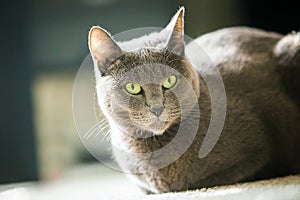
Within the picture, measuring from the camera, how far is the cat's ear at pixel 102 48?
3.75 feet

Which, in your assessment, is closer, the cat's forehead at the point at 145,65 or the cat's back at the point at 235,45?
the cat's forehead at the point at 145,65

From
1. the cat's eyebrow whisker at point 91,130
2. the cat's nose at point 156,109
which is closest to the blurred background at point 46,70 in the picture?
the cat's eyebrow whisker at point 91,130

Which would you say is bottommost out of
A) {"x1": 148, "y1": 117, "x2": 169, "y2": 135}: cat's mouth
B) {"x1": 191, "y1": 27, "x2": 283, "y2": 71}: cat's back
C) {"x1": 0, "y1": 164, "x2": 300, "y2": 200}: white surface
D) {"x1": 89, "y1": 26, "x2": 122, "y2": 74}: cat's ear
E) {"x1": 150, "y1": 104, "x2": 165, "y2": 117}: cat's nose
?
{"x1": 0, "y1": 164, "x2": 300, "y2": 200}: white surface

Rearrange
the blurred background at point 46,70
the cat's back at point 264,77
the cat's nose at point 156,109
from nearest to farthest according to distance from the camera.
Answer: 1. the cat's nose at point 156,109
2. the cat's back at point 264,77
3. the blurred background at point 46,70

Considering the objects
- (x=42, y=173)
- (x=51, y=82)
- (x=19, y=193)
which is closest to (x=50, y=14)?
(x=51, y=82)

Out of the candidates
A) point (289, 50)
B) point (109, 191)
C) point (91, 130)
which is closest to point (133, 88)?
point (91, 130)

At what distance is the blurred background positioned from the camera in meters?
1.86

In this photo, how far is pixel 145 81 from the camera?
1.14m

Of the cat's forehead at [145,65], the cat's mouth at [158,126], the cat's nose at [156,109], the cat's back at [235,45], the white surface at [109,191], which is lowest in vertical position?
the white surface at [109,191]

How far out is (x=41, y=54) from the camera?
196 centimetres

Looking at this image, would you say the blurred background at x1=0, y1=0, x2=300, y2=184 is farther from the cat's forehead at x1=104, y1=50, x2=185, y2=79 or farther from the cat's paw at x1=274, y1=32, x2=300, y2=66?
the cat's forehead at x1=104, y1=50, x2=185, y2=79

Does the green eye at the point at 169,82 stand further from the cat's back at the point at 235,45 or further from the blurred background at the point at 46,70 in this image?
the blurred background at the point at 46,70

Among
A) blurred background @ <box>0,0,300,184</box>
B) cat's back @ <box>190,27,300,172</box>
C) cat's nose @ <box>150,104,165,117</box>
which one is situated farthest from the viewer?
blurred background @ <box>0,0,300,184</box>

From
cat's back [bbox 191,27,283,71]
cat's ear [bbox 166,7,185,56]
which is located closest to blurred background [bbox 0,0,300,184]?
cat's back [bbox 191,27,283,71]
